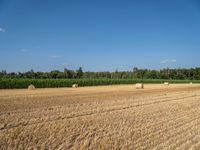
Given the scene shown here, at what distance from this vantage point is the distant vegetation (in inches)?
2109

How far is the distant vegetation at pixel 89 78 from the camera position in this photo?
176 ft

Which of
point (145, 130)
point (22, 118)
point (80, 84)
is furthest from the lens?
point (80, 84)

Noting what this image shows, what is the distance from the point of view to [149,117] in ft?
46.9

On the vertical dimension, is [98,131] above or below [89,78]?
below

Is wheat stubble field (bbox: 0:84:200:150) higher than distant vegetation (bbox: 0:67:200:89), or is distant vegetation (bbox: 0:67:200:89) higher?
distant vegetation (bbox: 0:67:200:89)

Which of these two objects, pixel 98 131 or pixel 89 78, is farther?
pixel 89 78

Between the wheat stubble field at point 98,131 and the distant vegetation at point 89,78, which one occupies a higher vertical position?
the distant vegetation at point 89,78

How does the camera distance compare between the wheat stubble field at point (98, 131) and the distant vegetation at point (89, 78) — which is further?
the distant vegetation at point (89, 78)

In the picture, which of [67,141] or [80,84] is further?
[80,84]

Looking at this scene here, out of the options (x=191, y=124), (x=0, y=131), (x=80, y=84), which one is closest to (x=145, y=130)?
(x=191, y=124)

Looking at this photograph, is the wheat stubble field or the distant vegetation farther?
the distant vegetation

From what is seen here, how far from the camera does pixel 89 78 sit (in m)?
86.6

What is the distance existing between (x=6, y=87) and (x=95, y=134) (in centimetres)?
4043

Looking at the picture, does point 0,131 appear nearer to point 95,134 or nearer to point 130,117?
point 95,134
